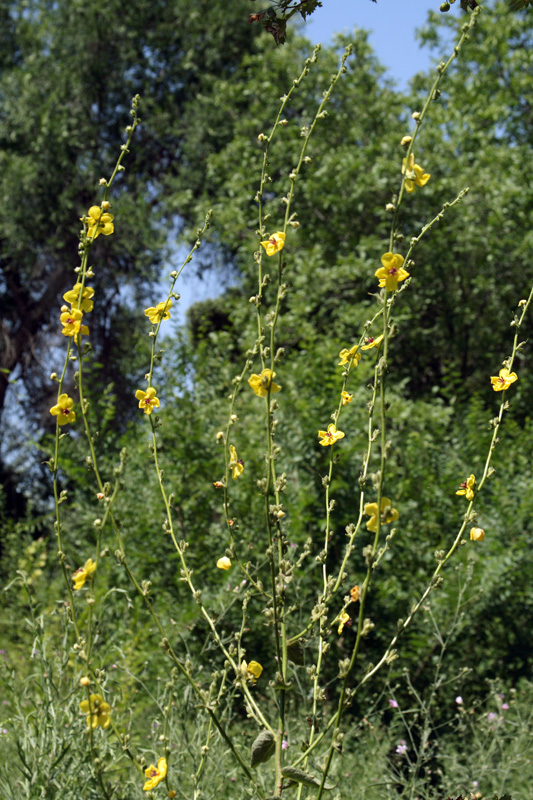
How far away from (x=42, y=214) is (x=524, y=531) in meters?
7.61

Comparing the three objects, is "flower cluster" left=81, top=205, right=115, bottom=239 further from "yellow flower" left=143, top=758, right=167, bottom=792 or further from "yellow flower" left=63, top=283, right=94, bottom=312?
"yellow flower" left=143, top=758, right=167, bottom=792

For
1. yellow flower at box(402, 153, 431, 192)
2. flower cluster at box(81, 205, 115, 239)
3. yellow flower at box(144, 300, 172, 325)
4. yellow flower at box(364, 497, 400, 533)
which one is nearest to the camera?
yellow flower at box(364, 497, 400, 533)

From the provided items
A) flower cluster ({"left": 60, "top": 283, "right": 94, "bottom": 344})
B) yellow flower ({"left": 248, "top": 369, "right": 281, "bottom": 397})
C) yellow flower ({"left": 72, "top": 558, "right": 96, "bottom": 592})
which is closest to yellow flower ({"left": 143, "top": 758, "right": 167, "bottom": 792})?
yellow flower ({"left": 72, "top": 558, "right": 96, "bottom": 592})

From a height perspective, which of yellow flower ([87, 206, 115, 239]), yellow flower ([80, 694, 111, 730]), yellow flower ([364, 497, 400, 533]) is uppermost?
yellow flower ([87, 206, 115, 239])

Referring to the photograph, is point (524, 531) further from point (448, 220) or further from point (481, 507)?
point (448, 220)

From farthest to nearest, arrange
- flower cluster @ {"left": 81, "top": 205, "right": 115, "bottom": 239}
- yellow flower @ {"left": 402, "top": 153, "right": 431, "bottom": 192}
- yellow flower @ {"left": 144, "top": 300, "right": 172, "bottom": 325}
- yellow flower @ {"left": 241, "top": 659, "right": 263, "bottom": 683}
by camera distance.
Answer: yellow flower @ {"left": 144, "top": 300, "right": 172, "bottom": 325}, flower cluster @ {"left": 81, "top": 205, "right": 115, "bottom": 239}, yellow flower @ {"left": 241, "top": 659, "right": 263, "bottom": 683}, yellow flower @ {"left": 402, "top": 153, "right": 431, "bottom": 192}

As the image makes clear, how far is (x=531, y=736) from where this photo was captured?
3049 millimetres

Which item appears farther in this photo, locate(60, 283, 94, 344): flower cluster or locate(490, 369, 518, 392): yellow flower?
locate(490, 369, 518, 392): yellow flower

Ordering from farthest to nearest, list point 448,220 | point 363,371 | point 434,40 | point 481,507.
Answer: point 434,40 < point 448,220 < point 481,507 < point 363,371

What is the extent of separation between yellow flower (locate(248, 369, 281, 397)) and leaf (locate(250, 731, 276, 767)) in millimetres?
575

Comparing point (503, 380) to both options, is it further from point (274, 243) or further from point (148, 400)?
point (148, 400)

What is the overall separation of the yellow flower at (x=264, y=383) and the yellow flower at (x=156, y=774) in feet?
2.06

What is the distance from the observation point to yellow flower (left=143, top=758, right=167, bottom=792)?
3.85 feet

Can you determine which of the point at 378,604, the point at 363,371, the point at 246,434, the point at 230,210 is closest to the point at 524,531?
the point at 378,604
